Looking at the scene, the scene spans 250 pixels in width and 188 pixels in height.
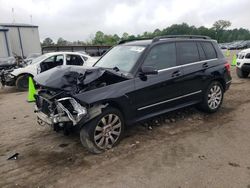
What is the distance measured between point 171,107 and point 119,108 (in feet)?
4.39

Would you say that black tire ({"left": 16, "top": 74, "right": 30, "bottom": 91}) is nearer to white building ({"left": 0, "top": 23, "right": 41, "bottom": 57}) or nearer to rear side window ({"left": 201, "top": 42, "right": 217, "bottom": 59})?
rear side window ({"left": 201, "top": 42, "right": 217, "bottom": 59})

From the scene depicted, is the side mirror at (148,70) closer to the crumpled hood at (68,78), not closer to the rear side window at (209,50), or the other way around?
the crumpled hood at (68,78)

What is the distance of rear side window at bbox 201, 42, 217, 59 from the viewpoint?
19.0ft

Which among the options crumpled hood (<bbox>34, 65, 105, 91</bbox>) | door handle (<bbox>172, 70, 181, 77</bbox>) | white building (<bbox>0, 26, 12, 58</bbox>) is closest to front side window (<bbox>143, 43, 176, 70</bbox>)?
door handle (<bbox>172, 70, 181, 77</bbox>)

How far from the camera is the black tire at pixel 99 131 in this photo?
3.87 metres

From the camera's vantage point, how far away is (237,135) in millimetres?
4664

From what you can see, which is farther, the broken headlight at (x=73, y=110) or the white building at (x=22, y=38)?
the white building at (x=22, y=38)

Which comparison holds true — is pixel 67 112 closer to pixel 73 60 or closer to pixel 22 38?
pixel 73 60

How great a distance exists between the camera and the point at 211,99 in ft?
19.2

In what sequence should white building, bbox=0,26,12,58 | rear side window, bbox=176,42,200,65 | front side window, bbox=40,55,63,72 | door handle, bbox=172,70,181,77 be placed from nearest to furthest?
1. door handle, bbox=172,70,181,77
2. rear side window, bbox=176,42,200,65
3. front side window, bbox=40,55,63,72
4. white building, bbox=0,26,12,58

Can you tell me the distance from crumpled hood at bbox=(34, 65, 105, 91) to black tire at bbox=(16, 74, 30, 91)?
6797mm

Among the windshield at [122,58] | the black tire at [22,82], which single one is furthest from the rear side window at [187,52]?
the black tire at [22,82]

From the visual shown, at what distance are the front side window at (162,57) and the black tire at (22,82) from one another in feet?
24.8

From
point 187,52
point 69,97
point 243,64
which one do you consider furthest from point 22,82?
point 243,64
